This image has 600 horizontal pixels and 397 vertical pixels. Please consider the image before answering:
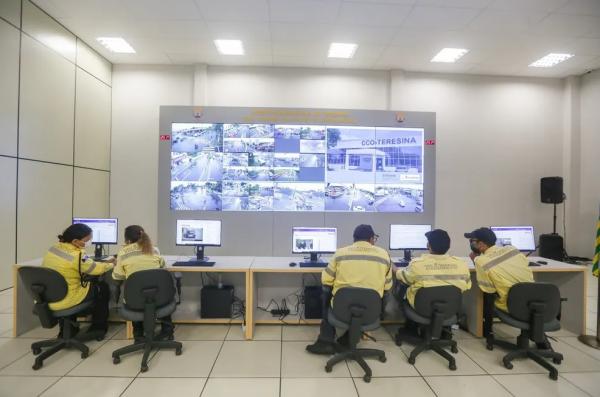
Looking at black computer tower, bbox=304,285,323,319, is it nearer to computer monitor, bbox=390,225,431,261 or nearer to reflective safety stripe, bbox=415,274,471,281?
computer monitor, bbox=390,225,431,261

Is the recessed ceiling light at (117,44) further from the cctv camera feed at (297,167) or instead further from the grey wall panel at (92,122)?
the cctv camera feed at (297,167)

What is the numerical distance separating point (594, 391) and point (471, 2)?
3891mm

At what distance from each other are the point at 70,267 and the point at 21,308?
1.03 metres

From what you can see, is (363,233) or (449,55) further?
(449,55)

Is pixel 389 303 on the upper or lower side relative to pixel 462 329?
upper

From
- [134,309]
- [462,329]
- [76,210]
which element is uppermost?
[76,210]

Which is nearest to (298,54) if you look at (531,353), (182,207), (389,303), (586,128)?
(182,207)

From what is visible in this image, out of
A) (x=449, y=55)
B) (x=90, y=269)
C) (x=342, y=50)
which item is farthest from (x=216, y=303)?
(x=449, y=55)

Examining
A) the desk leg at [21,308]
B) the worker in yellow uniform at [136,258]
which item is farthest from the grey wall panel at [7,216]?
the worker in yellow uniform at [136,258]

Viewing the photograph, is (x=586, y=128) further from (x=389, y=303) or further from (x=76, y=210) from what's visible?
(x=76, y=210)

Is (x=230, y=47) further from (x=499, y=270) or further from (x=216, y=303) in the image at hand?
(x=499, y=270)

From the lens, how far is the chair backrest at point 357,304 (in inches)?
81.8

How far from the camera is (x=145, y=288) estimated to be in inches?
87.0

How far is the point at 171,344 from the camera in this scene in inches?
94.9
